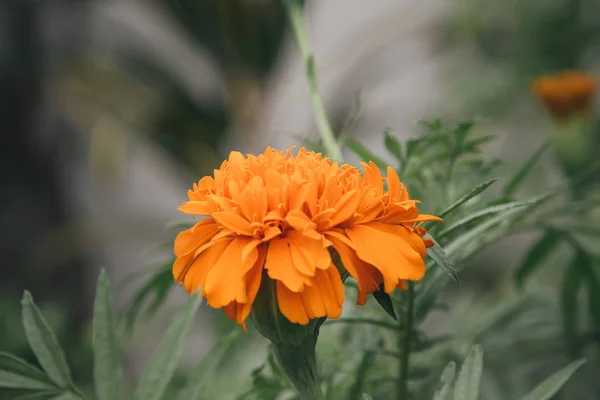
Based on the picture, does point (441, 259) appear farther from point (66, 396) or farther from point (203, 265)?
point (66, 396)

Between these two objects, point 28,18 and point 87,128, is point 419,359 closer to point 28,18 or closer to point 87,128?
point 87,128

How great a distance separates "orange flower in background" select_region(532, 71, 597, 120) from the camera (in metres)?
0.70

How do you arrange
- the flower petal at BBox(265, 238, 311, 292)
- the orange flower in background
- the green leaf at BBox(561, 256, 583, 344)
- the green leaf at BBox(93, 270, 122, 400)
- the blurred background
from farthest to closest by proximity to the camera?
the blurred background, the orange flower in background, the green leaf at BBox(561, 256, 583, 344), the green leaf at BBox(93, 270, 122, 400), the flower petal at BBox(265, 238, 311, 292)

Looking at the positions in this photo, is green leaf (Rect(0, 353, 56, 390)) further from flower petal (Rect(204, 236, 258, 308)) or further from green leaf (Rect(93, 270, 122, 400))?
flower petal (Rect(204, 236, 258, 308))

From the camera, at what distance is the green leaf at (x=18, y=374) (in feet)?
0.98

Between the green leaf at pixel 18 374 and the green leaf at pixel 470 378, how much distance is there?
0.65 feet

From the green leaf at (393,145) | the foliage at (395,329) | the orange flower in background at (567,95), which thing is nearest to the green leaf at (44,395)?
the foliage at (395,329)

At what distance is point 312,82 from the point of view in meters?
0.40

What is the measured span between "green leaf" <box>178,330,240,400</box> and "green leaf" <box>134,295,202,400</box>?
0.01 m

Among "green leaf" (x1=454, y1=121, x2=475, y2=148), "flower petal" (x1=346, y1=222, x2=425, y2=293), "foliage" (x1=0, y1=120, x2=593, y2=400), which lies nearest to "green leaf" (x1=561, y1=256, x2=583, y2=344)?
"foliage" (x1=0, y1=120, x2=593, y2=400)

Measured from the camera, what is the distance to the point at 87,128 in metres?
2.03

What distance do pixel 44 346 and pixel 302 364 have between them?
136mm

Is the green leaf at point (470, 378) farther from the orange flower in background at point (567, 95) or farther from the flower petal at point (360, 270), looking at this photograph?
the orange flower in background at point (567, 95)

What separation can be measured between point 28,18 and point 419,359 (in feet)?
6.95
